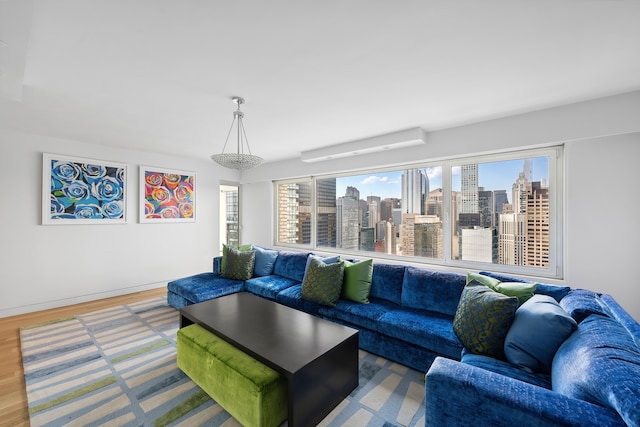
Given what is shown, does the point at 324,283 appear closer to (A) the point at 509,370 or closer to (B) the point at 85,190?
(A) the point at 509,370

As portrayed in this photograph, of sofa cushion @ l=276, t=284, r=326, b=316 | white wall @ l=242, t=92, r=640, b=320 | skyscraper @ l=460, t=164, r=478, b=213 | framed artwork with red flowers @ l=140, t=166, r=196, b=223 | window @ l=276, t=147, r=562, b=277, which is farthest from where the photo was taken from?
framed artwork with red flowers @ l=140, t=166, r=196, b=223

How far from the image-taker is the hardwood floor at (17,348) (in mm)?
1800

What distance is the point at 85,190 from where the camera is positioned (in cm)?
389

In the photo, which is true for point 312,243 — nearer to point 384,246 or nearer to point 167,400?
point 384,246

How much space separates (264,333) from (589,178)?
126 inches

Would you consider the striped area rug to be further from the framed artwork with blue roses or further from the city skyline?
the city skyline

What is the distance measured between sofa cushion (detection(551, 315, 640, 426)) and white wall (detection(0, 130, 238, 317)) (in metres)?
Result: 5.18

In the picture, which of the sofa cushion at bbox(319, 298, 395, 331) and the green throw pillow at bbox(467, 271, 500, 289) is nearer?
the green throw pillow at bbox(467, 271, 500, 289)

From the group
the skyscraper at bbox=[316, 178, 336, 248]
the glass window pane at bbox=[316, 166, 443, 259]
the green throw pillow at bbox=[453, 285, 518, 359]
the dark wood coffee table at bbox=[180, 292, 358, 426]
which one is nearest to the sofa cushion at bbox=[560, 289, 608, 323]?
the green throw pillow at bbox=[453, 285, 518, 359]

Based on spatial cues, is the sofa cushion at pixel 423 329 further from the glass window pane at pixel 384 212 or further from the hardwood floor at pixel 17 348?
the hardwood floor at pixel 17 348

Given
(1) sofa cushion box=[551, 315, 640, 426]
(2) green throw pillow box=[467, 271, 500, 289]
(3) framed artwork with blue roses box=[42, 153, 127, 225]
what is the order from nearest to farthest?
(1) sofa cushion box=[551, 315, 640, 426], (2) green throw pillow box=[467, 271, 500, 289], (3) framed artwork with blue roses box=[42, 153, 127, 225]

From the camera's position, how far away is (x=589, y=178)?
246 cm

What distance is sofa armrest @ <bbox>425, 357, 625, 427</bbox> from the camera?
995 millimetres

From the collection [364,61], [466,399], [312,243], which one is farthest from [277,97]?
[312,243]
